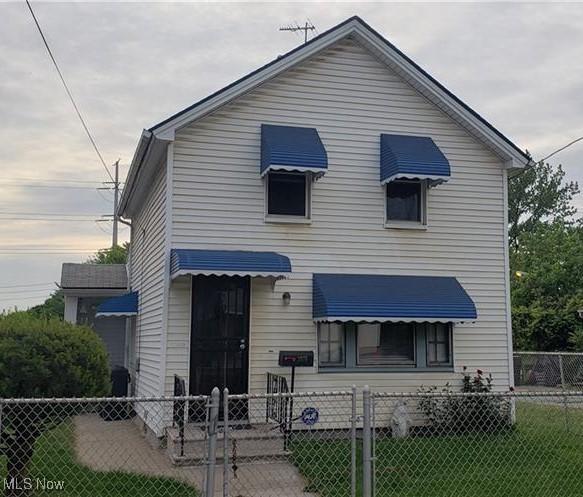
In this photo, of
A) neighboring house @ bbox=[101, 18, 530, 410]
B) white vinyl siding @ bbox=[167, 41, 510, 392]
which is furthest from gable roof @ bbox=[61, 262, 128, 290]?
white vinyl siding @ bbox=[167, 41, 510, 392]

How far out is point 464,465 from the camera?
816 cm

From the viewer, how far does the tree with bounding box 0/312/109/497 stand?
19.2 ft

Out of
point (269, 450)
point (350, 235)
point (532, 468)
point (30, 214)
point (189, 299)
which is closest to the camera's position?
point (532, 468)

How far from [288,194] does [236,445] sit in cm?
432

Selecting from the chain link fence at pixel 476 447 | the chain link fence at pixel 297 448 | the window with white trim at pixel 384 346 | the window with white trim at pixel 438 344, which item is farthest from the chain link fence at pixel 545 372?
the window with white trim at pixel 384 346

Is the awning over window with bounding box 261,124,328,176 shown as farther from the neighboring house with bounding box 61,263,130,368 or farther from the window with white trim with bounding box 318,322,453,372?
the neighboring house with bounding box 61,263,130,368

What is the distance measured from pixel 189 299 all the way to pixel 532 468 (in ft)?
17.8

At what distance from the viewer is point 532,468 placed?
8062 millimetres

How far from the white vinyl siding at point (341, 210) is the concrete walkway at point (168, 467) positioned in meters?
1.53

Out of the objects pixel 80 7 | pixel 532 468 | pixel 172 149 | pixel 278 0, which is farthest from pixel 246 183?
pixel 532 468

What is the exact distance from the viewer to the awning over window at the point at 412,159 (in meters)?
10.6

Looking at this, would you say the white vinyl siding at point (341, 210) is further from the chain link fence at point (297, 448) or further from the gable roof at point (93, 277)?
the gable roof at point (93, 277)

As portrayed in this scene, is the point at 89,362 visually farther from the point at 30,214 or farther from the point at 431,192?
the point at 30,214

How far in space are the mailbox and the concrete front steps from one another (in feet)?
3.29
